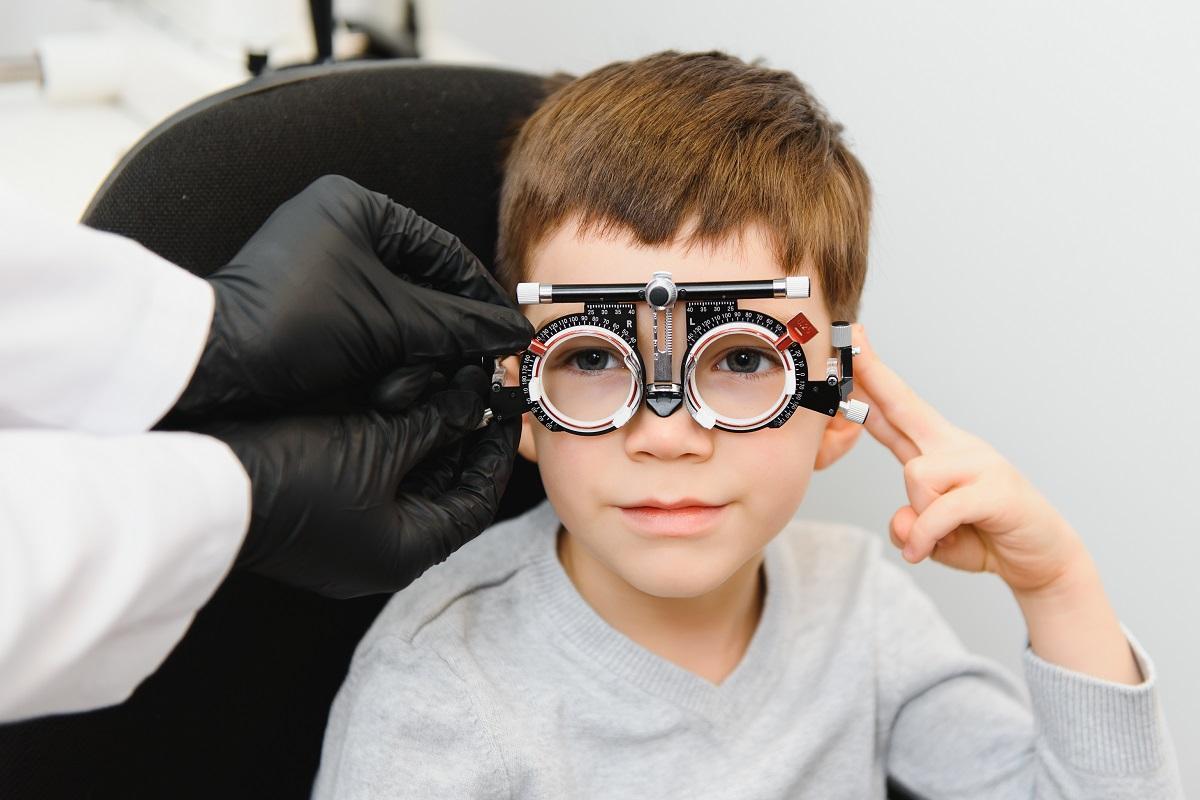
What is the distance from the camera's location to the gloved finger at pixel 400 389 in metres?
0.94

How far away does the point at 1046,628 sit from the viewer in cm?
116

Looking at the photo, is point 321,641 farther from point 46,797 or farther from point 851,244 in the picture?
point 851,244

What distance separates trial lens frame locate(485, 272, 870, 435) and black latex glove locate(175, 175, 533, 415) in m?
0.05

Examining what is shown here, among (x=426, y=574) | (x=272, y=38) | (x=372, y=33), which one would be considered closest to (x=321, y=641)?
(x=426, y=574)

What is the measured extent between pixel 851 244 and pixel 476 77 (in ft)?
1.45

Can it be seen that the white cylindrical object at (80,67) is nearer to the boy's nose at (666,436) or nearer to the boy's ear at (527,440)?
the boy's ear at (527,440)

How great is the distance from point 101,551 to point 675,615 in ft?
1.99

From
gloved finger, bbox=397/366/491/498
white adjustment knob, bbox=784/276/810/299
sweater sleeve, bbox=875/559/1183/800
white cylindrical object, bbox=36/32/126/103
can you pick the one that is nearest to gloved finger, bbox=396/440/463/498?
gloved finger, bbox=397/366/491/498

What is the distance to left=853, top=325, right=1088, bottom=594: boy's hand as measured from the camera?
1119 millimetres

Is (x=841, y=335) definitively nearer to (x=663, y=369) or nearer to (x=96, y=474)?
(x=663, y=369)

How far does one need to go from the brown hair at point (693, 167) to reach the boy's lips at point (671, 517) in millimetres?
232

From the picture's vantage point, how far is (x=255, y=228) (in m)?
1.10

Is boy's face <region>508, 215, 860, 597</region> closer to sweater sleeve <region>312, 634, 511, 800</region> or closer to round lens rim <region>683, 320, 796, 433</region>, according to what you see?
round lens rim <region>683, 320, 796, 433</region>

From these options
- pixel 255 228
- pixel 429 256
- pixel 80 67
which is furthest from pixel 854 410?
pixel 80 67
